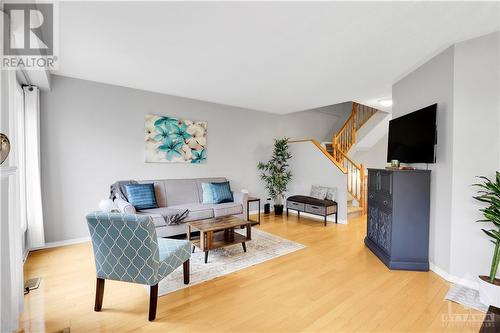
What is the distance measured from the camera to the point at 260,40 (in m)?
2.48

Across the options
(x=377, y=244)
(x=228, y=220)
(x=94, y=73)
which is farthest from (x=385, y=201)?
(x=94, y=73)

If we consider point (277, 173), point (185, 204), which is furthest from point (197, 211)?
point (277, 173)

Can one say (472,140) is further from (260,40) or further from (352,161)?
(352,161)

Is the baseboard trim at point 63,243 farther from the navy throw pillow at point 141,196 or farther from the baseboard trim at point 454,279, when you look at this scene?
the baseboard trim at point 454,279

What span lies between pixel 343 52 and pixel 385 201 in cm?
199

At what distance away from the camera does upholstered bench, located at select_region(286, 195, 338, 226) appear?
4.94 metres

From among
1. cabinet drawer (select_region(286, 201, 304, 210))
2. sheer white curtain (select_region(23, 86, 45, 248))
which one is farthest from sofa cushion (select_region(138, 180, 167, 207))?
cabinet drawer (select_region(286, 201, 304, 210))

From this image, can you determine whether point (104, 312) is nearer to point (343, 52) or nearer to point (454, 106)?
point (343, 52)

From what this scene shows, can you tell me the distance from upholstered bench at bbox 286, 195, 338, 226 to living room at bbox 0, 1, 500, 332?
4.2 inches

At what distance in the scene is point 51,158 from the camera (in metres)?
3.55

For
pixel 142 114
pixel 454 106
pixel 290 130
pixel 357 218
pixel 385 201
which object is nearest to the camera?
pixel 454 106

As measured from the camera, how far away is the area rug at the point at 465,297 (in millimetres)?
2166

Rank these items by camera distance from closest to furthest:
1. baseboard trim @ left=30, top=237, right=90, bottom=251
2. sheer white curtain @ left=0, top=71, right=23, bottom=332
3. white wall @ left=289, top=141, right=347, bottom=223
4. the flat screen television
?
sheer white curtain @ left=0, top=71, right=23, bottom=332 < the flat screen television < baseboard trim @ left=30, top=237, right=90, bottom=251 < white wall @ left=289, top=141, right=347, bottom=223

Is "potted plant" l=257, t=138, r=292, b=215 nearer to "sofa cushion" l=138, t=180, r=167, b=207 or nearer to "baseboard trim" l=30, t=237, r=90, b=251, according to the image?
"sofa cushion" l=138, t=180, r=167, b=207
